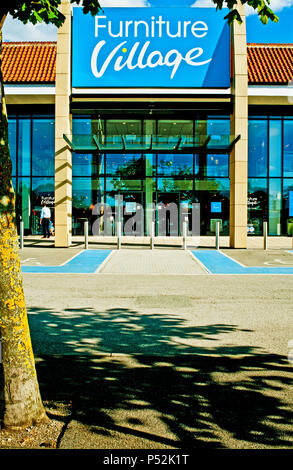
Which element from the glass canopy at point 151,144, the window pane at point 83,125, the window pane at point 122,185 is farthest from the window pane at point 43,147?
the glass canopy at point 151,144

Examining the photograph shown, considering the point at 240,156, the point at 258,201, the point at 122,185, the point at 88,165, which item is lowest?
the point at 258,201

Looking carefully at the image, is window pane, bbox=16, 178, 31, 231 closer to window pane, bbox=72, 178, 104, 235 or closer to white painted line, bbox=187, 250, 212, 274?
window pane, bbox=72, 178, 104, 235

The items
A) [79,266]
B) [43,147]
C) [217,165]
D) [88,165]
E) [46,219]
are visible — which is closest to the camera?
[79,266]

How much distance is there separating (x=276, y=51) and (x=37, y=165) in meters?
15.5

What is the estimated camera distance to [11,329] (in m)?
3.34

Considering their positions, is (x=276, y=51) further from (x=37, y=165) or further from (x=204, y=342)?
(x=204, y=342)

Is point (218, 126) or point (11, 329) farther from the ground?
point (218, 126)

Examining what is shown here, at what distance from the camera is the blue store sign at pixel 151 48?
62.2 ft

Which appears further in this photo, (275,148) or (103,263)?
(275,148)

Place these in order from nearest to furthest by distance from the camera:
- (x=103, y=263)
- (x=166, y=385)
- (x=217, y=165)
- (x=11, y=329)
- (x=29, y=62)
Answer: (x=11, y=329)
(x=166, y=385)
(x=103, y=263)
(x=29, y=62)
(x=217, y=165)

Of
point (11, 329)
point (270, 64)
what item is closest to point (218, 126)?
point (270, 64)

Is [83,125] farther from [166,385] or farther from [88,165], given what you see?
[166,385]

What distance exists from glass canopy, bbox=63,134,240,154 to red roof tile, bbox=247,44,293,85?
14.1ft

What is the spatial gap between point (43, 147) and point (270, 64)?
13896 millimetres
